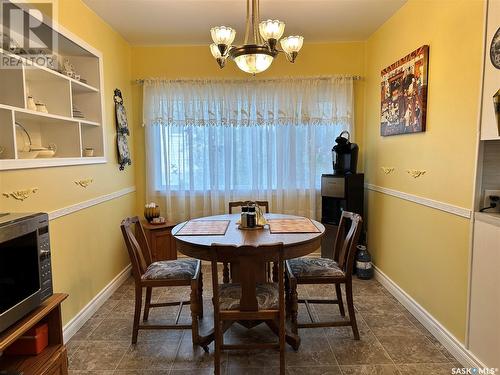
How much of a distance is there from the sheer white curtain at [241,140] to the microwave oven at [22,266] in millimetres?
2468

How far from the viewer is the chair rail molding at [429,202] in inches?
82.6

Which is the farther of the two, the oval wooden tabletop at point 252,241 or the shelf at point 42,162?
the oval wooden tabletop at point 252,241

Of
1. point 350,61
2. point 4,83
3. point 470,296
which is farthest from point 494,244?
point 4,83

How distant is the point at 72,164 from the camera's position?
8.25 ft

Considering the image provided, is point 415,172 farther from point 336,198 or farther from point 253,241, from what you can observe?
point 253,241

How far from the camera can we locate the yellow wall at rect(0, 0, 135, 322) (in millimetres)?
2178

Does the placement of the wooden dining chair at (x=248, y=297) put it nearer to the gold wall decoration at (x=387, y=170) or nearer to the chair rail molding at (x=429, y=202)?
the chair rail molding at (x=429, y=202)

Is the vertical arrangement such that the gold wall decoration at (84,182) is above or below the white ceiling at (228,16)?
below

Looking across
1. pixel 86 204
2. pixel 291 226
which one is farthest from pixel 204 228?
pixel 86 204

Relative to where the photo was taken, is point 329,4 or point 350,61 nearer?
point 329,4

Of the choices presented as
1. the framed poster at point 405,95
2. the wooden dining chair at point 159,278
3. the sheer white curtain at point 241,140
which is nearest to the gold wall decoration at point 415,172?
the framed poster at point 405,95

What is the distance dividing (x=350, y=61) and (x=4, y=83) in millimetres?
3280

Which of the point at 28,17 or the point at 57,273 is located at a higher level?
the point at 28,17

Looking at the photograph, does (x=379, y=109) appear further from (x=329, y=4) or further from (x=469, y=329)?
(x=469, y=329)
